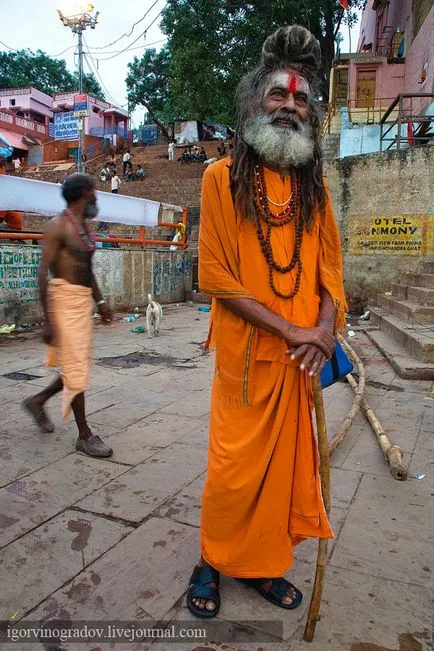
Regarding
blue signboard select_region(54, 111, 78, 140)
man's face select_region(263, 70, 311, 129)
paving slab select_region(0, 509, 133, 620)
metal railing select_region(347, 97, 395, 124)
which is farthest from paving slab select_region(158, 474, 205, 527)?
blue signboard select_region(54, 111, 78, 140)

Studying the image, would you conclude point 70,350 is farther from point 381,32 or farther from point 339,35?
point 339,35

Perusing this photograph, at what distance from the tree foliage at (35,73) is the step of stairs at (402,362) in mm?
46163

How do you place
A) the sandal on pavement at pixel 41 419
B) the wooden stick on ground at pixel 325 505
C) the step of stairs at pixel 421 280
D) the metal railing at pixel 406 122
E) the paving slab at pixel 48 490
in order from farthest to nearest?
the metal railing at pixel 406 122 → the step of stairs at pixel 421 280 → the sandal on pavement at pixel 41 419 → the paving slab at pixel 48 490 → the wooden stick on ground at pixel 325 505

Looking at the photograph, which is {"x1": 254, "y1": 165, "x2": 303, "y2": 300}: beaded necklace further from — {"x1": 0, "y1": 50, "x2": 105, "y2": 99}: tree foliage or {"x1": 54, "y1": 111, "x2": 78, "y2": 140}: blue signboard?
{"x1": 0, "y1": 50, "x2": 105, "y2": 99}: tree foliage

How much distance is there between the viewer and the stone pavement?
1.78m

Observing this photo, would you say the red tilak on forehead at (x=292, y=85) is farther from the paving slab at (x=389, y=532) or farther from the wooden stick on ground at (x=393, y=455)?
the wooden stick on ground at (x=393, y=455)

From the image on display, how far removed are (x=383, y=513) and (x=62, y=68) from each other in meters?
53.3

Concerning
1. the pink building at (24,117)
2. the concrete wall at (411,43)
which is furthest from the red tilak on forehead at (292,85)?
the pink building at (24,117)

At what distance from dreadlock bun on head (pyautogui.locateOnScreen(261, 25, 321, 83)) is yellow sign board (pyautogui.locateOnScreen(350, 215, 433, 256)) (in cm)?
805

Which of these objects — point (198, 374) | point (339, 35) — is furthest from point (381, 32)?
point (198, 374)

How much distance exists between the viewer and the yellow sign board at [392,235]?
9.16m

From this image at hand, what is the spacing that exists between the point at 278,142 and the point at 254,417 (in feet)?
3.42

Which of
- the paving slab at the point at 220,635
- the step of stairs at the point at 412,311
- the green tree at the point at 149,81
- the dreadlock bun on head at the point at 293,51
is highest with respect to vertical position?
the green tree at the point at 149,81

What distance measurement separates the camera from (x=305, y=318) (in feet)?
6.15
